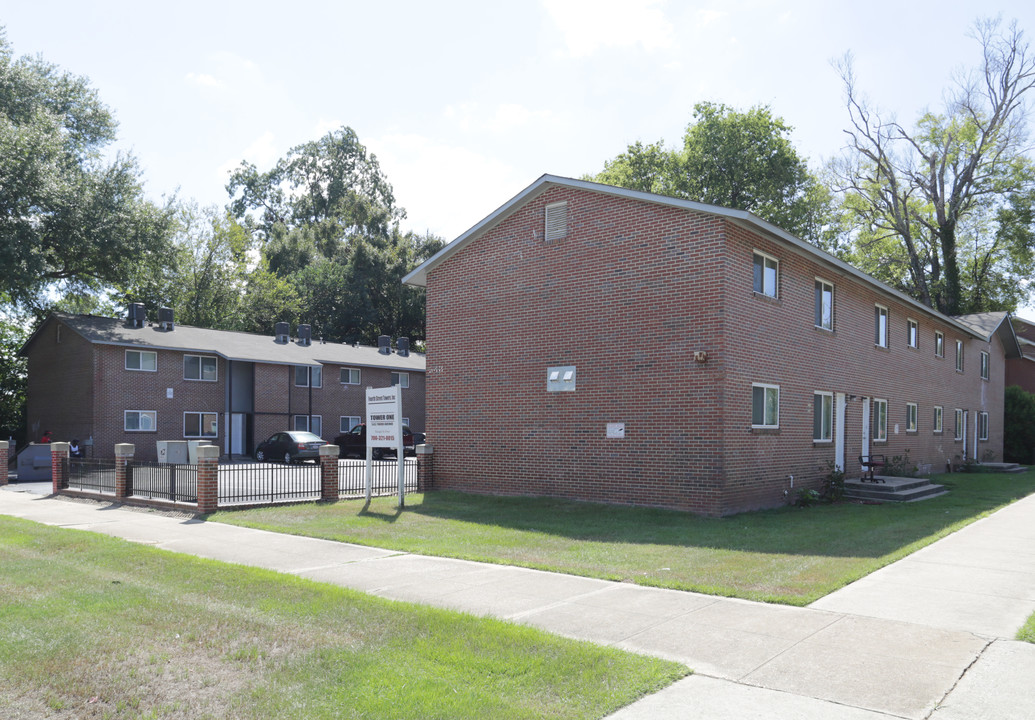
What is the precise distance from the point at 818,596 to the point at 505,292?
38.7 ft

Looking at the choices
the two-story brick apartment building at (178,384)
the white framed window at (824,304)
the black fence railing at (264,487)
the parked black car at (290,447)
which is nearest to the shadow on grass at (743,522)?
the black fence railing at (264,487)

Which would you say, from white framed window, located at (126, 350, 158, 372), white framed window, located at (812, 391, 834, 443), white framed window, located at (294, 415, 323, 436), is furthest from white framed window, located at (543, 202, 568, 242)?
white framed window, located at (294, 415, 323, 436)

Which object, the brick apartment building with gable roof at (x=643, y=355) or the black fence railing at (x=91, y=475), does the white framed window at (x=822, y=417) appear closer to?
the brick apartment building with gable roof at (x=643, y=355)

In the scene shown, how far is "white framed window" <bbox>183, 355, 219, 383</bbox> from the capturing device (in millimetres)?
34969

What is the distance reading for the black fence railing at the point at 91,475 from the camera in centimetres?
1864

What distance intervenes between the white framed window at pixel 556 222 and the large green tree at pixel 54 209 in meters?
20.8

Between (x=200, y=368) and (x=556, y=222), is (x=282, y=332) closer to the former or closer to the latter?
(x=200, y=368)

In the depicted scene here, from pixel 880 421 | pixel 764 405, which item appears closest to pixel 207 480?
pixel 764 405

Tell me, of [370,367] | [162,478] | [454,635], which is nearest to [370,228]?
[370,367]

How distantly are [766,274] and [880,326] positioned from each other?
25.6 feet

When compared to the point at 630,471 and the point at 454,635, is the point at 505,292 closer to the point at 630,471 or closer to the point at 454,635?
the point at 630,471

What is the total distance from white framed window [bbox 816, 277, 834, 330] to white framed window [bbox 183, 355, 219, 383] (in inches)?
1055

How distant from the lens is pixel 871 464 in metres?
19.0

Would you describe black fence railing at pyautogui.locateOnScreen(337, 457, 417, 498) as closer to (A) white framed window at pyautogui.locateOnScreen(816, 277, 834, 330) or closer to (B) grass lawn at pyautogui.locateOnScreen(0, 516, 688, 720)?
(B) grass lawn at pyautogui.locateOnScreen(0, 516, 688, 720)
